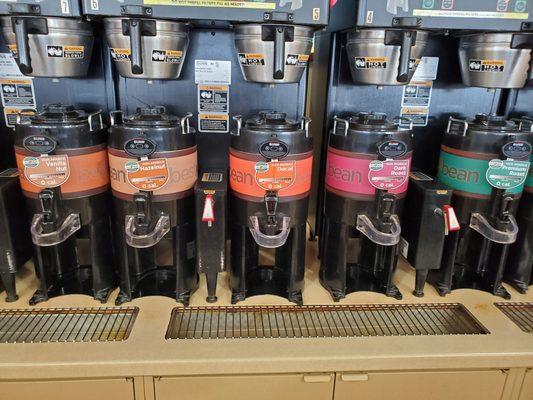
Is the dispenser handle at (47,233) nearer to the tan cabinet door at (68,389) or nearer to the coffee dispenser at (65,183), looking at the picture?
the coffee dispenser at (65,183)

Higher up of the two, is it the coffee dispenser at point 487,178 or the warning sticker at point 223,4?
the warning sticker at point 223,4

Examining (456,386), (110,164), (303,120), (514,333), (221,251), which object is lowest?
(456,386)

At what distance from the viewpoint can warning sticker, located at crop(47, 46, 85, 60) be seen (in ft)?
3.82

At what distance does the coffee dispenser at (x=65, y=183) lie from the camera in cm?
115

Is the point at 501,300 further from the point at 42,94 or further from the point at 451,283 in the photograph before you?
the point at 42,94

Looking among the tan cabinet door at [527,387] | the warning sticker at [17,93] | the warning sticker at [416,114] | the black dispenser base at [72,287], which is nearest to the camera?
the tan cabinet door at [527,387]

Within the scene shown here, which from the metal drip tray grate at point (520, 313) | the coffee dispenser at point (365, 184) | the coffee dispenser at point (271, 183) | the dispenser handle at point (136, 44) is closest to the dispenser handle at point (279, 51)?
the coffee dispenser at point (271, 183)

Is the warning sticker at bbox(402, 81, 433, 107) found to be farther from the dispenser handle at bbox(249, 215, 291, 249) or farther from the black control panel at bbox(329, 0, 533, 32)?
the dispenser handle at bbox(249, 215, 291, 249)

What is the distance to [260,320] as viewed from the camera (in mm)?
1267

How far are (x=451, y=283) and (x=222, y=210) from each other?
0.81 meters

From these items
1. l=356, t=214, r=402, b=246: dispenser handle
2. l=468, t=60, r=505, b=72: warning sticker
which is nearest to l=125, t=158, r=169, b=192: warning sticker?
l=356, t=214, r=402, b=246: dispenser handle

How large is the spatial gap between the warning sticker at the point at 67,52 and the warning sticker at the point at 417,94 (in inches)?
42.5

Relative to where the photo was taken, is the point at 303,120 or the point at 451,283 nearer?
the point at 303,120

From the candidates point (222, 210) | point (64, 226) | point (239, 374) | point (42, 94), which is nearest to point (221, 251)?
point (222, 210)
